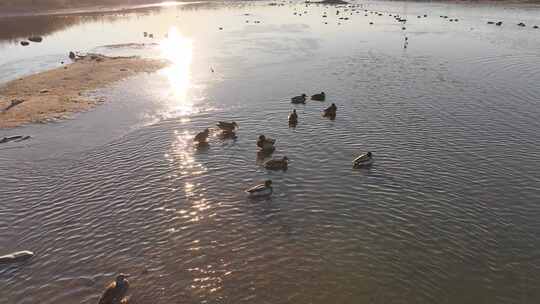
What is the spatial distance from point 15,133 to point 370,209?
2539cm

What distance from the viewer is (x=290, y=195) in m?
20.8

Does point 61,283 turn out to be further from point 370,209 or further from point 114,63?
point 114,63

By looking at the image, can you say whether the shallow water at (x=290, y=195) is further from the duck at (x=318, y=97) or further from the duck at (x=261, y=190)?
the duck at (x=318, y=97)

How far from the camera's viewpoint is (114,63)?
2014 inches

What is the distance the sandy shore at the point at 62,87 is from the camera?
109 ft

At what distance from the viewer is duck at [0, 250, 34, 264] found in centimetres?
1598

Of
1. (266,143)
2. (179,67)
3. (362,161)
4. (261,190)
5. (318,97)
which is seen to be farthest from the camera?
(179,67)

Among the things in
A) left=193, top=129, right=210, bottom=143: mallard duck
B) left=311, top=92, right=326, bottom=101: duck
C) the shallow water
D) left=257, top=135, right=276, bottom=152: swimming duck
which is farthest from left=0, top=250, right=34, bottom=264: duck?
left=311, top=92, right=326, bottom=101: duck

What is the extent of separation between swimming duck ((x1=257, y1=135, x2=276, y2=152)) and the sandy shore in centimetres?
1729

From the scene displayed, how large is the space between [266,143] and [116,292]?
1366 cm

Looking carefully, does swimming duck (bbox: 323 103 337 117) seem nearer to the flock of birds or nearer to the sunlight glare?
the flock of birds

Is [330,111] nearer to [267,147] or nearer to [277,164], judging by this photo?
[267,147]

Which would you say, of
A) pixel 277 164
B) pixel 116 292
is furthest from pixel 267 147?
pixel 116 292

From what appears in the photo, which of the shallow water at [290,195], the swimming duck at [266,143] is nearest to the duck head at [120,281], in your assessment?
the shallow water at [290,195]
